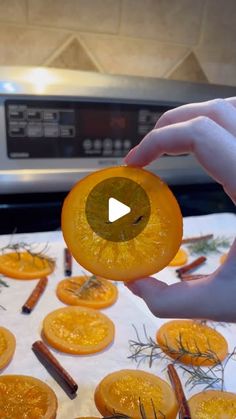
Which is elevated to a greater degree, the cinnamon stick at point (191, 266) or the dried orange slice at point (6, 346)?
the dried orange slice at point (6, 346)

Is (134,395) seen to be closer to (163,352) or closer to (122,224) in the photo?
(163,352)

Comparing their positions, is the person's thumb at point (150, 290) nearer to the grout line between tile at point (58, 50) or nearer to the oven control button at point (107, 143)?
the oven control button at point (107, 143)

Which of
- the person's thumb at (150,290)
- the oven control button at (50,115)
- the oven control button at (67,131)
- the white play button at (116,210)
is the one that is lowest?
the person's thumb at (150,290)

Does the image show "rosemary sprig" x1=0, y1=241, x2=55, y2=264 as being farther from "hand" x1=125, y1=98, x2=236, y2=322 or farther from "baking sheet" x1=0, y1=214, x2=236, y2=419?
"hand" x1=125, y1=98, x2=236, y2=322

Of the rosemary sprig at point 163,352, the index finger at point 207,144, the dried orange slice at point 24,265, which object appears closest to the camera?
the index finger at point 207,144

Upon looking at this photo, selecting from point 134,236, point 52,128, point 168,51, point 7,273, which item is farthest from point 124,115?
point 134,236

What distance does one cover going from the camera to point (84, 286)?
2.95ft

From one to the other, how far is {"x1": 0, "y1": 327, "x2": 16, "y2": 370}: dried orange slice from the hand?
294mm

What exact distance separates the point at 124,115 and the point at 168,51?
0.31 m

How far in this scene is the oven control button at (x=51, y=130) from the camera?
3.57 feet

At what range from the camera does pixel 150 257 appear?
515mm

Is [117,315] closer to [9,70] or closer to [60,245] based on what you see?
[60,245]

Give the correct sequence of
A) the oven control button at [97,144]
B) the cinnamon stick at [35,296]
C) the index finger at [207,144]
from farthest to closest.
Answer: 1. the oven control button at [97,144]
2. the cinnamon stick at [35,296]
3. the index finger at [207,144]

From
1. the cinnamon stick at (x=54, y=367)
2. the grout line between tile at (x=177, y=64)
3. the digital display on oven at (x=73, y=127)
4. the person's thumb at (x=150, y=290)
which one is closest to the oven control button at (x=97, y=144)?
the digital display on oven at (x=73, y=127)
